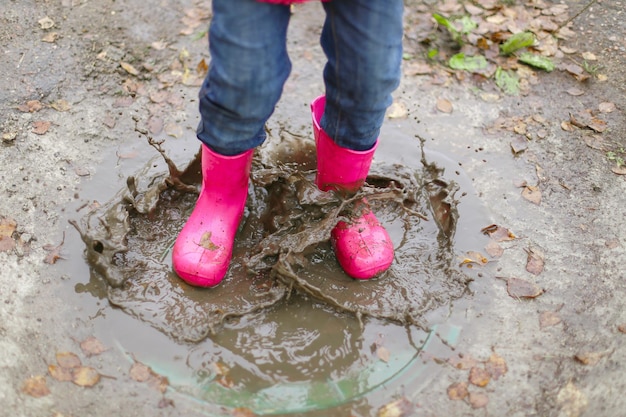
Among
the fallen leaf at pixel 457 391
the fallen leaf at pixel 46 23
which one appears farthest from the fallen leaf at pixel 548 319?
the fallen leaf at pixel 46 23

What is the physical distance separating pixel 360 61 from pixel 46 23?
2.34 metres

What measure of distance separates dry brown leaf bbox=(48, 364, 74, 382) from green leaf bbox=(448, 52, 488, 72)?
2.56 metres

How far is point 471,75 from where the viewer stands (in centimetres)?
351

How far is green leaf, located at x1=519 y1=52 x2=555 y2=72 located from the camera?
3555 millimetres

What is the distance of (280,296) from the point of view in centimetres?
232

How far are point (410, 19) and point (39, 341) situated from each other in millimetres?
2774

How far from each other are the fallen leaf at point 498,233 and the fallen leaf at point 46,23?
2597mm

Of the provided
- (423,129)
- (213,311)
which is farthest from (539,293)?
(213,311)

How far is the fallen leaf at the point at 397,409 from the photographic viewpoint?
209 centimetres

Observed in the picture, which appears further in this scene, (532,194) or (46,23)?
(46,23)

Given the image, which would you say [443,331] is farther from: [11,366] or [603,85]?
[603,85]

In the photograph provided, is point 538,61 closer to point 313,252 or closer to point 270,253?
point 313,252

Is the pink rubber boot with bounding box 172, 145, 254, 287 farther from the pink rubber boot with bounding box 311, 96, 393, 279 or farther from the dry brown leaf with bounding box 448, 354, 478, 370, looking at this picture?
the dry brown leaf with bounding box 448, 354, 478, 370

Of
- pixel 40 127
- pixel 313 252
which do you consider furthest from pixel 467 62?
pixel 40 127
